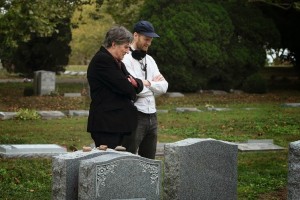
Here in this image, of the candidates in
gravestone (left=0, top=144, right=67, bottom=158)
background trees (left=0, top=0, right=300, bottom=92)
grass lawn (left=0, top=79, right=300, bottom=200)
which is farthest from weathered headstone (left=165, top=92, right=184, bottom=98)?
gravestone (left=0, top=144, right=67, bottom=158)

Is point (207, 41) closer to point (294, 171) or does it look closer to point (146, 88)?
point (146, 88)

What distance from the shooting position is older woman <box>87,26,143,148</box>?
273 inches

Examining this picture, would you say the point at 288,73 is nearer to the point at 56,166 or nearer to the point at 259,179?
the point at 259,179

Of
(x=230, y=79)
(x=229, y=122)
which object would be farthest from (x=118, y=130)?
(x=230, y=79)

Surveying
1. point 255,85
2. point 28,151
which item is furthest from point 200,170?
point 255,85

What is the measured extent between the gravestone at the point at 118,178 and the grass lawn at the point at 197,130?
263 centimetres

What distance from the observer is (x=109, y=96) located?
7000 mm

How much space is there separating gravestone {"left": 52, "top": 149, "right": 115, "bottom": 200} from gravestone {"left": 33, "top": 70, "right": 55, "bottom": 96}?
20363 mm

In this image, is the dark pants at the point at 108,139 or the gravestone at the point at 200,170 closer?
the dark pants at the point at 108,139

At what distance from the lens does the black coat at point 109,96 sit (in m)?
6.93

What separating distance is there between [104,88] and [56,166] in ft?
3.49

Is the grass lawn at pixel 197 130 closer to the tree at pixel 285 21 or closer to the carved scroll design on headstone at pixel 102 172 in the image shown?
the carved scroll design on headstone at pixel 102 172

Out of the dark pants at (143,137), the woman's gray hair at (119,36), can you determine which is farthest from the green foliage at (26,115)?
the woman's gray hair at (119,36)

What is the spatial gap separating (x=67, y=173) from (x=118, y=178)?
49cm
